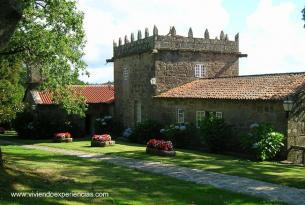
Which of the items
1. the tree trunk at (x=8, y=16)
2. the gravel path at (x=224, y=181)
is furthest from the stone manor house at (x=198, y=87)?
the tree trunk at (x=8, y=16)

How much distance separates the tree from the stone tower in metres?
9.60

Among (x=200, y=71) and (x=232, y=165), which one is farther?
(x=200, y=71)

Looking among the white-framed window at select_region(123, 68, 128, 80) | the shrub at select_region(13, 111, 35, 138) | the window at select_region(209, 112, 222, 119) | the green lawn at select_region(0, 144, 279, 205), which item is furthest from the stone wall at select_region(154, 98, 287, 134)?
the shrub at select_region(13, 111, 35, 138)

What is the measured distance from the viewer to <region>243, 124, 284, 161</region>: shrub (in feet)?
70.8

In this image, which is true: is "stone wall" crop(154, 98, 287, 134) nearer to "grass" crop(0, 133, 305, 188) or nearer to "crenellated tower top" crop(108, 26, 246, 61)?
"grass" crop(0, 133, 305, 188)

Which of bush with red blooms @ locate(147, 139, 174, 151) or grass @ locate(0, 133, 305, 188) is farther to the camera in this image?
bush with red blooms @ locate(147, 139, 174, 151)

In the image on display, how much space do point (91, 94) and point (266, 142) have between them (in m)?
21.9

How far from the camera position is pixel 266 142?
2158cm

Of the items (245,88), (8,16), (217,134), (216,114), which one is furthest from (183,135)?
(8,16)

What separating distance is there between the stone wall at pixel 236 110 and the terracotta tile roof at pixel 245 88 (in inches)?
13.1

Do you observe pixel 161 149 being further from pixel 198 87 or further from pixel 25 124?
pixel 25 124

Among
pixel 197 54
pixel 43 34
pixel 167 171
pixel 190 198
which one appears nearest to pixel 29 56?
pixel 43 34

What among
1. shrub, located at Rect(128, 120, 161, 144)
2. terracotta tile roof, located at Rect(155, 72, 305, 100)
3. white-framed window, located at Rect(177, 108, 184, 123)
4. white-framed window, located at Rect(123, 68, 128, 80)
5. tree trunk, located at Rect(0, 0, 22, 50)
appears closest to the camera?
tree trunk, located at Rect(0, 0, 22, 50)

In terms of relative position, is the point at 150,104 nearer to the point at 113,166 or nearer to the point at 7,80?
the point at 7,80
